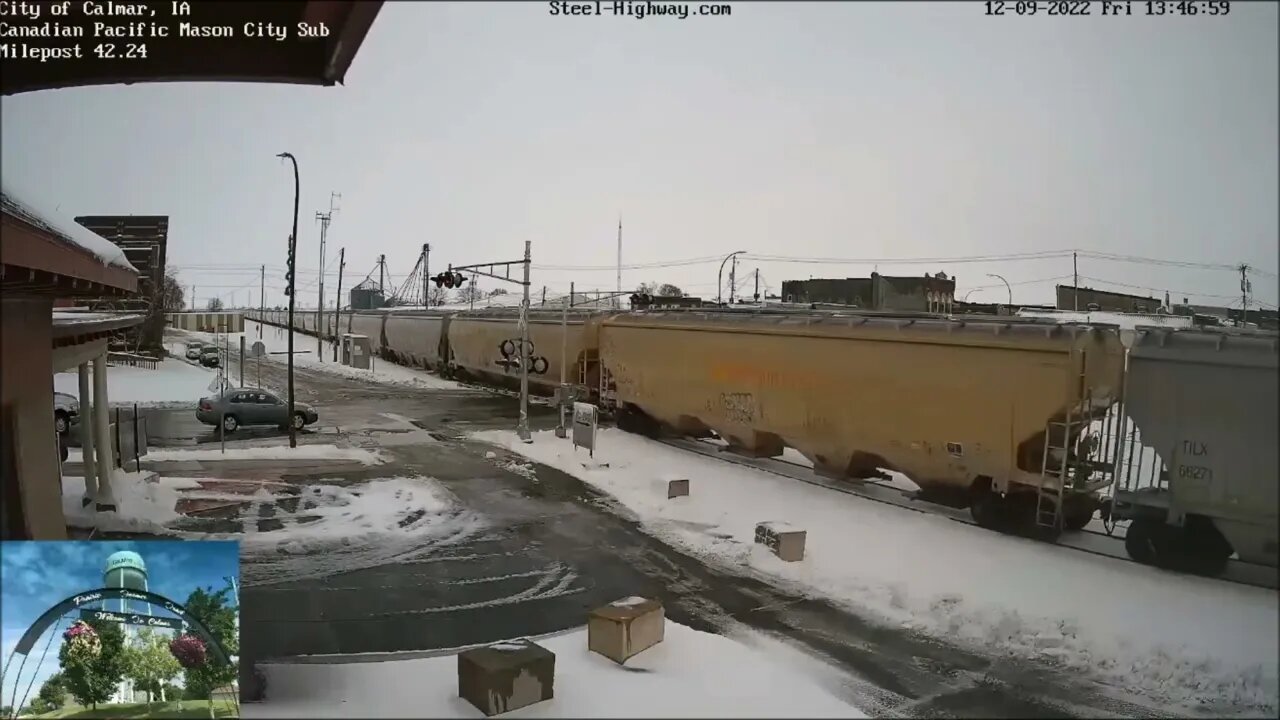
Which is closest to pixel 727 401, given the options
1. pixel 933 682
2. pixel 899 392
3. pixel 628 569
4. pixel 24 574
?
pixel 899 392

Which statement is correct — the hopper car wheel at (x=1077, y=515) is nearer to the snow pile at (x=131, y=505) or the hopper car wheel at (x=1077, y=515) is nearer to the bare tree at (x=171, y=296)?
the snow pile at (x=131, y=505)

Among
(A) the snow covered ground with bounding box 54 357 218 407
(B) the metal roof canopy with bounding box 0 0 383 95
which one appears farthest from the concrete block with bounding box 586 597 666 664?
(A) the snow covered ground with bounding box 54 357 218 407

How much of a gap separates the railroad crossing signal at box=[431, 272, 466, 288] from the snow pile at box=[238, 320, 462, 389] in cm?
248

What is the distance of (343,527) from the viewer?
9.12 meters

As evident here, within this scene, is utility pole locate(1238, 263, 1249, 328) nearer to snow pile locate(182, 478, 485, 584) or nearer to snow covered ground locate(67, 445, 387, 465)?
snow pile locate(182, 478, 485, 584)

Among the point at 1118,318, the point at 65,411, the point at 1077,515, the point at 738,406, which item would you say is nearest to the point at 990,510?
the point at 1077,515

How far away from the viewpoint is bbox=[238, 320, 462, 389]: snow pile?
468 inches

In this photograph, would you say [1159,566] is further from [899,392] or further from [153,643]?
[153,643]

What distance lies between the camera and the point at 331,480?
432 inches

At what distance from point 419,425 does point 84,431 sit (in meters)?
6.14

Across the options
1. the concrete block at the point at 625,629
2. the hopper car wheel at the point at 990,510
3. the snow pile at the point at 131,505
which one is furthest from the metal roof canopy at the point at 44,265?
the hopper car wheel at the point at 990,510

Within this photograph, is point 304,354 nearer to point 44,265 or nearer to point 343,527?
point 343,527

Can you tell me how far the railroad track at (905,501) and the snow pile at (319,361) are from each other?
20.1 ft

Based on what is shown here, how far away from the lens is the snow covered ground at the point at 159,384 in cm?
1120
